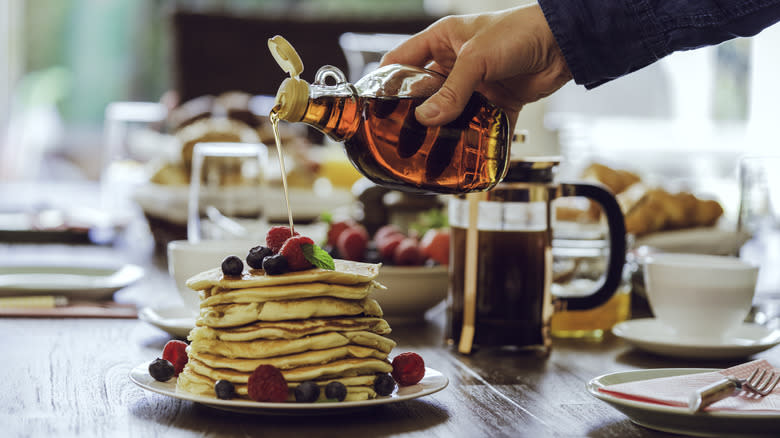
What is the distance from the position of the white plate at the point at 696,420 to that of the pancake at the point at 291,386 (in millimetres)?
Answer: 193

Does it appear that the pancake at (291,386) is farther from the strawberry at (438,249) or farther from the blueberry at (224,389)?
the strawberry at (438,249)

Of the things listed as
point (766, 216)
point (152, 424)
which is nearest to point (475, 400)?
point (152, 424)

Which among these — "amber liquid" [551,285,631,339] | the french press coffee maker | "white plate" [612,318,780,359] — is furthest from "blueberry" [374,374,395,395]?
"amber liquid" [551,285,631,339]

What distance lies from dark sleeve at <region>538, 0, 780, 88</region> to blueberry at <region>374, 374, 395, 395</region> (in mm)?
470

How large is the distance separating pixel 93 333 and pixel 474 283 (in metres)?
0.50

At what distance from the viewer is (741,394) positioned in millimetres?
771

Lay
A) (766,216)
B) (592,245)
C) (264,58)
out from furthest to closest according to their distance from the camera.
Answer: (264,58), (766,216), (592,245)

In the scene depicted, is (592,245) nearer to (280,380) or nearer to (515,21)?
(515,21)

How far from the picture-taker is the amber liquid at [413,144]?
0.89 meters

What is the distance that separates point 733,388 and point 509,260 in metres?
0.38

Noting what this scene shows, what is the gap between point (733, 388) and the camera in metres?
0.76

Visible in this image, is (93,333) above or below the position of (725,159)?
below

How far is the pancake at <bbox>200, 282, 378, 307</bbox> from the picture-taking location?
735mm

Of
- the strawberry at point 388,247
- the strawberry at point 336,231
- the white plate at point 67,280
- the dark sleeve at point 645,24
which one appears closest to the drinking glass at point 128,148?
the white plate at point 67,280
